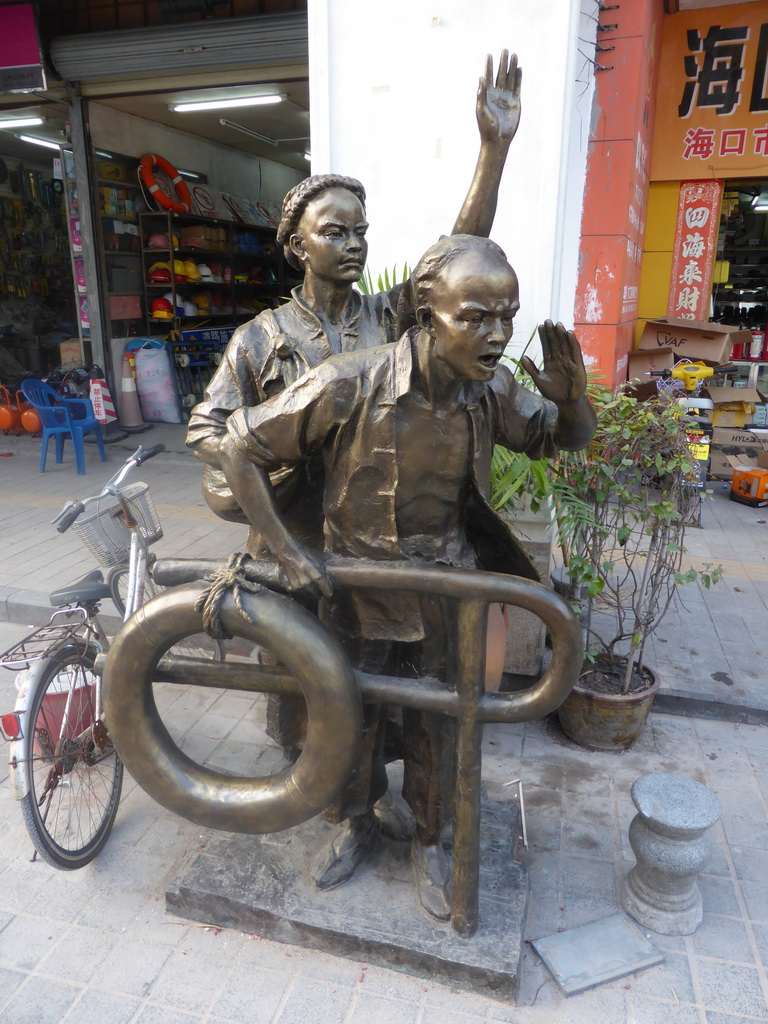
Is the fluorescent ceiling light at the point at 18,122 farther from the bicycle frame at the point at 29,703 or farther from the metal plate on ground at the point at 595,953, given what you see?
the metal plate on ground at the point at 595,953

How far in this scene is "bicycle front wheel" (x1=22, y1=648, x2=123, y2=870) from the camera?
113 inches

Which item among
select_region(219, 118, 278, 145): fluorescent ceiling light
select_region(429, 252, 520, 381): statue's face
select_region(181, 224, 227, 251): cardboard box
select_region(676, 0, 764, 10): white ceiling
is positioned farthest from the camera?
select_region(181, 224, 227, 251): cardboard box

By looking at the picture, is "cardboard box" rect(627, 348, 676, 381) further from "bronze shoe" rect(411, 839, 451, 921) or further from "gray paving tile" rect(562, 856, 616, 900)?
"bronze shoe" rect(411, 839, 451, 921)

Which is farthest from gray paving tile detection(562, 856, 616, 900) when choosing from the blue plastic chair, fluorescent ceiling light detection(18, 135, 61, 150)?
fluorescent ceiling light detection(18, 135, 61, 150)

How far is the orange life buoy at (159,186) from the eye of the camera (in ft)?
31.9

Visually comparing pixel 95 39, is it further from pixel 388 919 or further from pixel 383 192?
pixel 388 919

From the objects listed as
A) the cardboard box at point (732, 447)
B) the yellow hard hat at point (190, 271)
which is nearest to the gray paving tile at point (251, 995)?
the cardboard box at point (732, 447)

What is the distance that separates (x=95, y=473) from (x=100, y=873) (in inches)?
239

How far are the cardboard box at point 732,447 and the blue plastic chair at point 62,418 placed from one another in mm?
6988

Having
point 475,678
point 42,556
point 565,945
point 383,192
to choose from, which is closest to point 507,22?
point 383,192

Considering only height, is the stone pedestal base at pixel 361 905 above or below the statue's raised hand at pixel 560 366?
below

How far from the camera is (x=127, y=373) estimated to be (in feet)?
32.1

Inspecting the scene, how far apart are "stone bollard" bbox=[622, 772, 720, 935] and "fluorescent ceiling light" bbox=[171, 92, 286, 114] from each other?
8.30m

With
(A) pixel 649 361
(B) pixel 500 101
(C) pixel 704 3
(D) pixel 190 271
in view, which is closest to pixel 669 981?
(B) pixel 500 101
